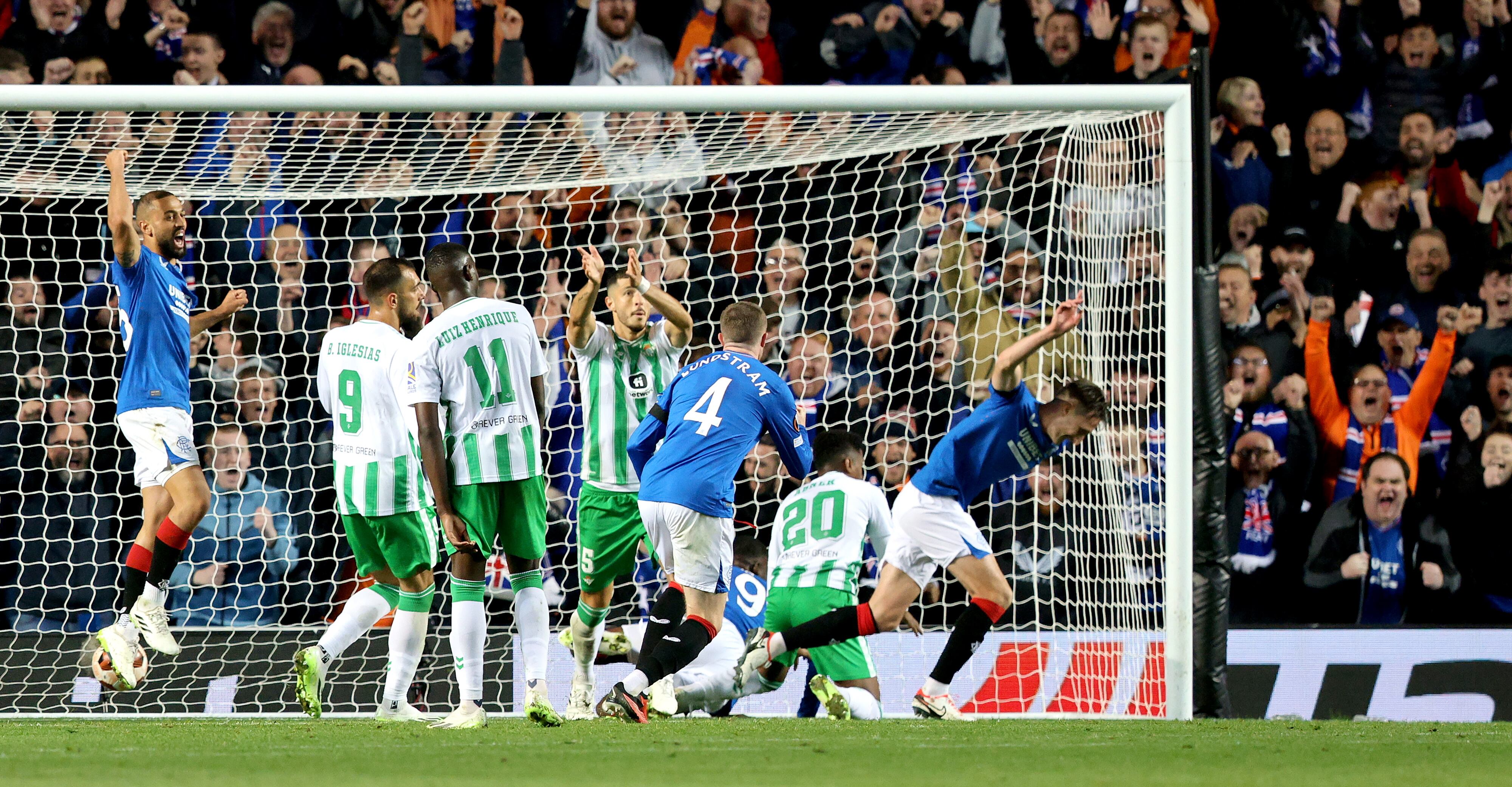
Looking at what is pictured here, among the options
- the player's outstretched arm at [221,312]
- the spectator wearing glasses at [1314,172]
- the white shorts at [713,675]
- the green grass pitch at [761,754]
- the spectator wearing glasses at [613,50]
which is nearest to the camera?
the green grass pitch at [761,754]

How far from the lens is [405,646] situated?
18.9 ft

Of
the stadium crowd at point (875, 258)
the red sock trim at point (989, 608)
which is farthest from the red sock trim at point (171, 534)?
the red sock trim at point (989, 608)

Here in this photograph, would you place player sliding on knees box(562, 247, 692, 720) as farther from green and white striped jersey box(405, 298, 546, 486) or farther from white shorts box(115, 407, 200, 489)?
white shorts box(115, 407, 200, 489)

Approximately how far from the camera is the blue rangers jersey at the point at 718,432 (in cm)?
609

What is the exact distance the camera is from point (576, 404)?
8.91 metres

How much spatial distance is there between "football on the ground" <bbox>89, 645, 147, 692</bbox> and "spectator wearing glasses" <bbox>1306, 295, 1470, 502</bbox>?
6.25 m

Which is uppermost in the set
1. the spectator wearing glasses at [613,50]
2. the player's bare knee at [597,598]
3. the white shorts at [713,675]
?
the spectator wearing glasses at [613,50]

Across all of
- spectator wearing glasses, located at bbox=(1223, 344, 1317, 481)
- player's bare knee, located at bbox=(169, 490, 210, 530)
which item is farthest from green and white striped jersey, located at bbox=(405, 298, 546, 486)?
spectator wearing glasses, located at bbox=(1223, 344, 1317, 481)

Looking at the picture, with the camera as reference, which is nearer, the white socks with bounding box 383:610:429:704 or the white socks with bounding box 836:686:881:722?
the white socks with bounding box 383:610:429:704

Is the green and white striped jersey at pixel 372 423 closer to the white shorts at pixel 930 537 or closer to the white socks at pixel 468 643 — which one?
the white socks at pixel 468 643

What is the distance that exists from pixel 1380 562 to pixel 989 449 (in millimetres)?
3295

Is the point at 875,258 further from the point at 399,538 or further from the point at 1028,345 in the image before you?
the point at 399,538

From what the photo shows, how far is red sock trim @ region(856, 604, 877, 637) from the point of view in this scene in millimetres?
6582

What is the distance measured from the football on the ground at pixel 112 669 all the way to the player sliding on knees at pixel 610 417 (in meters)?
1.65
